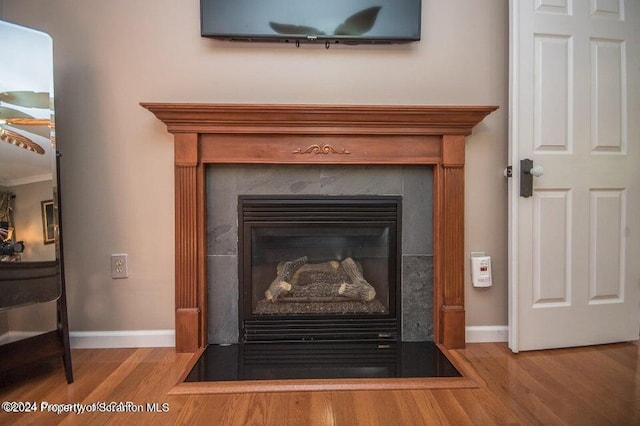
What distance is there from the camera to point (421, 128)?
5.15ft

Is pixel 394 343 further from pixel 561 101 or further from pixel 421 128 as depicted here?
pixel 561 101

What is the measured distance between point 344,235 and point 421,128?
2.17 feet

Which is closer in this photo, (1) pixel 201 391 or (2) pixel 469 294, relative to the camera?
(1) pixel 201 391

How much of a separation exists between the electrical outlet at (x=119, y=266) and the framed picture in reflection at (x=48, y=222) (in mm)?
313

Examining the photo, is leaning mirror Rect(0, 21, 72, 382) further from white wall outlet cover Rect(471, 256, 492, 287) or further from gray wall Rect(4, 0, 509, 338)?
white wall outlet cover Rect(471, 256, 492, 287)

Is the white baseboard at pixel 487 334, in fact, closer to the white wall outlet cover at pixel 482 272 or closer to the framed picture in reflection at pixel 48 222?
the white wall outlet cover at pixel 482 272

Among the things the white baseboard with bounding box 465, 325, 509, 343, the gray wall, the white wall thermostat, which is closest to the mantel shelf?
the gray wall

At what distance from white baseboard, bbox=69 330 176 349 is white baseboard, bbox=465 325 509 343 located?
154cm

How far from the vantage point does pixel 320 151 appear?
159 cm

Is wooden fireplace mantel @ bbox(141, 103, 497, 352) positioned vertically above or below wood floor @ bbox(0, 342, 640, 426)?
above

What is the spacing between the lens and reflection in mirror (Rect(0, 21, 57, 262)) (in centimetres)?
127

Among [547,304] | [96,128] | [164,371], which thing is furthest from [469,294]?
[96,128]

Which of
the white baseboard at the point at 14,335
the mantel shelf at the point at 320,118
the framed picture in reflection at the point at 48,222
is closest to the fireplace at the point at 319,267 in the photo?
the mantel shelf at the point at 320,118

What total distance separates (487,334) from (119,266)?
6.36ft
